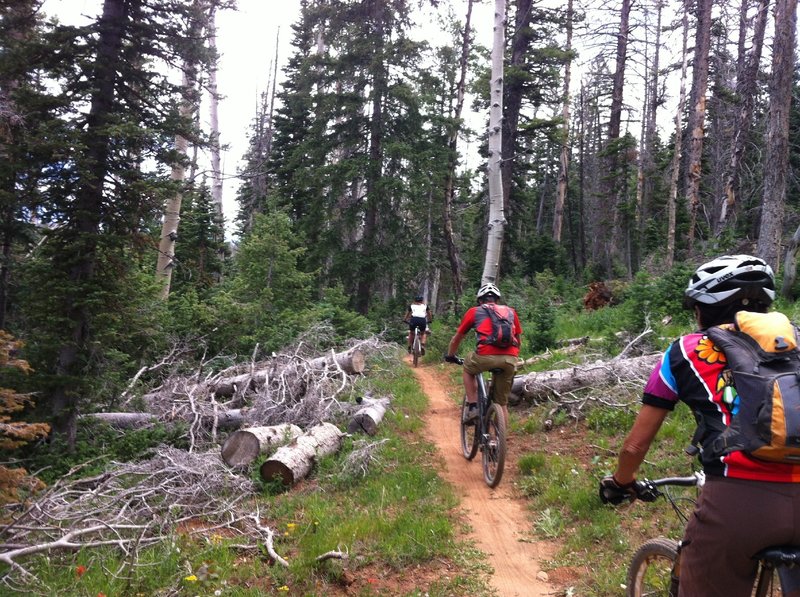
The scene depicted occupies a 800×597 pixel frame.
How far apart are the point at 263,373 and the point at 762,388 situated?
8.90 m

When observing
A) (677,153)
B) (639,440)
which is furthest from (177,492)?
(677,153)

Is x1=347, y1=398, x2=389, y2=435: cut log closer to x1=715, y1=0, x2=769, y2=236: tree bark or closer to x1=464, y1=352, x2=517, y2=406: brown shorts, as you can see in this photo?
x1=464, y1=352, x2=517, y2=406: brown shorts

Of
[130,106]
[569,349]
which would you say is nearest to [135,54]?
[130,106]

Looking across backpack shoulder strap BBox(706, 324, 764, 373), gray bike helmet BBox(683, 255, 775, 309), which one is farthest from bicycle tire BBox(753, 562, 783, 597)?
gray bike helmet BBox(683, 255, 775, 309)

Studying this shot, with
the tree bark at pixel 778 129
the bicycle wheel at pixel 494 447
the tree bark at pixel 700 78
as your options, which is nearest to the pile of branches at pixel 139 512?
the bicycle wheel at pixel 494 447

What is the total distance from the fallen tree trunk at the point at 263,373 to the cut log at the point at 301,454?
2.54 metres

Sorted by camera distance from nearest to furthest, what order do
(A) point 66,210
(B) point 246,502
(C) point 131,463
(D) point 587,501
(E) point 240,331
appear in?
(D) point 587,501 → (B) point 246,502 → (C) point 131,463 → (A) point 66,210 → (E) point 240,331

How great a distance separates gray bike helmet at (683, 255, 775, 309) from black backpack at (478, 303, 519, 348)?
399cm

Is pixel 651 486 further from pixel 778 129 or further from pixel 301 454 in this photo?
pixel 778 129

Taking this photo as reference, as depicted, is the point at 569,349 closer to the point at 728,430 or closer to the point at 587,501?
the point at 587,501

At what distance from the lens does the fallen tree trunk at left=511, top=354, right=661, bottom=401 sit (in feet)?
26.4

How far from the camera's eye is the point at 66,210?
7.26m

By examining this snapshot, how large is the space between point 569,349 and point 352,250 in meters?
10.3

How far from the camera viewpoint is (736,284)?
2420 millimetres
